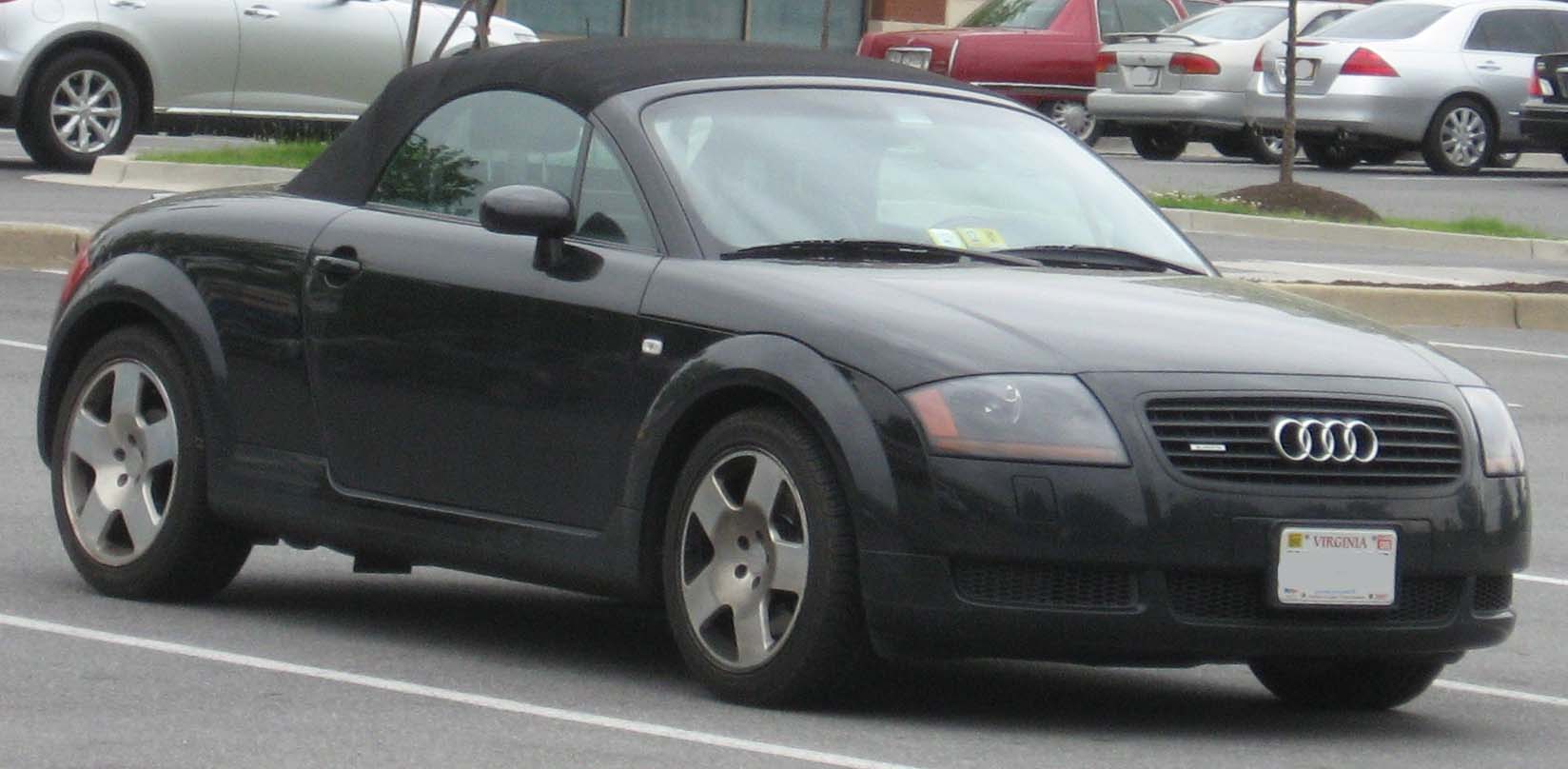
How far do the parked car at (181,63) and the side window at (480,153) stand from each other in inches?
520

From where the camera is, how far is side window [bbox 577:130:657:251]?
6.60 meters

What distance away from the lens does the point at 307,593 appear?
7.75 m

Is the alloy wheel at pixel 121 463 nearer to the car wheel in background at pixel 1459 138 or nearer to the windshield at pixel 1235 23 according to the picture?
the windshield at pixel 1235 23

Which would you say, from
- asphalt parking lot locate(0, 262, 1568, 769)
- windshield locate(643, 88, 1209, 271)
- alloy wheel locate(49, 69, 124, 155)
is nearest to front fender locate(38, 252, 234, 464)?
asphalt parking lot locate(0, 262, 1568, 769)

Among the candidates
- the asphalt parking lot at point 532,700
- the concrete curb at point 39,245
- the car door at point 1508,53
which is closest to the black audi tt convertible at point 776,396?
the asphalt parking lot at point 532,700

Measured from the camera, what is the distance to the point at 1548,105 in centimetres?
2583

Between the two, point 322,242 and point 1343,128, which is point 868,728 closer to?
point 322,242

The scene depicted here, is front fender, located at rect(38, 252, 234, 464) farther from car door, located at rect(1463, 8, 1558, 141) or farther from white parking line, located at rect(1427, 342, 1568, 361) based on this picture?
car door, located at rect(1463, 8, 1558, 141)

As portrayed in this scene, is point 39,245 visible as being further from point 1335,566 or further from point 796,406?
point 1335,566

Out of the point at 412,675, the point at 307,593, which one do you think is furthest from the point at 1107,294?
the point at 307,593

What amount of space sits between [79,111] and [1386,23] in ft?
39.9

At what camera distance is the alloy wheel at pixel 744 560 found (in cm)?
599

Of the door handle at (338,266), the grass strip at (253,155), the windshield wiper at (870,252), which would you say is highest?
the windshield wiper at (870,252)

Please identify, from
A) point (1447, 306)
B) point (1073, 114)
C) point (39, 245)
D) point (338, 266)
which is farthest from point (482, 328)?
point (1073, 114)
